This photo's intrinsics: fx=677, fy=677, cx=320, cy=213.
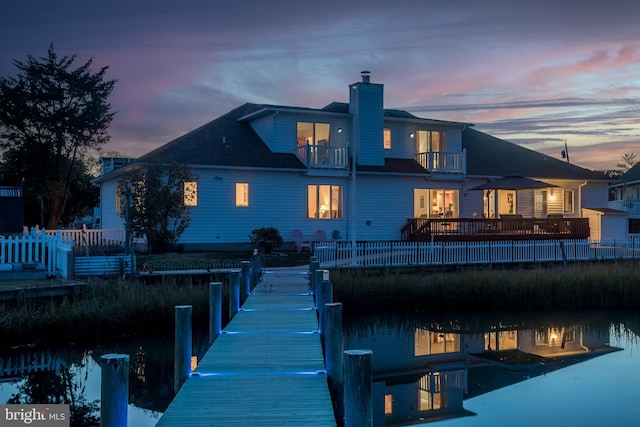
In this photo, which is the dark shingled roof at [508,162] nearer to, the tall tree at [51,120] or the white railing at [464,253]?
the white railing at [464,253]

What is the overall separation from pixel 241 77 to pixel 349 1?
41.5 ft

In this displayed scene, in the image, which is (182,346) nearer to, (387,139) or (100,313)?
(100,313)

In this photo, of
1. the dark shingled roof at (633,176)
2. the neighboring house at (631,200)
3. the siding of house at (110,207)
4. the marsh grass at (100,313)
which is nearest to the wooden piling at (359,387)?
the marsh grass at (100,313)

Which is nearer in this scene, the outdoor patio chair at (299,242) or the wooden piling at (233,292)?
the wooden piling at (233,292)

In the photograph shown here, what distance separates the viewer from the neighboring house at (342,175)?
94.4 ft

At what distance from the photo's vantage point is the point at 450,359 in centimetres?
1641

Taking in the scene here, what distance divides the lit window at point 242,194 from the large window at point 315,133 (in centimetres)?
440

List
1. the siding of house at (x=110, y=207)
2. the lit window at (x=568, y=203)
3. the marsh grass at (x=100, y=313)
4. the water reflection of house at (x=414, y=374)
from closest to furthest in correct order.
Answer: the water reflection of house at (x=414, y=374) → the marsh grass at (x=100, y=313) → the siding of house at (x=110, y=207) → the lit window at (x=568, y=203)

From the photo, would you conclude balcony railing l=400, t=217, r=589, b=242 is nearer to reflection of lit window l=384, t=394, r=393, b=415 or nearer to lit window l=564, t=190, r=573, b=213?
lit window l=564, t=190, r=573, b=213

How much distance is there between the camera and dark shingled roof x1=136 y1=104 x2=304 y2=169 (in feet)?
93.0

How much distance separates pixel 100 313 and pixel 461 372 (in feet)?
28.2

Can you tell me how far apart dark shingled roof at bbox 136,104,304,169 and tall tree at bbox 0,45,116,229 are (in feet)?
34.9

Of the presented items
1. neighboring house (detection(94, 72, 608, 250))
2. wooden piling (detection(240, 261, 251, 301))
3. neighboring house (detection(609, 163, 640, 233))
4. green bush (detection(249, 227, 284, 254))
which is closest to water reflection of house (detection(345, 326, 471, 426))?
wooden piling (detection(240, 261, 251, 301))

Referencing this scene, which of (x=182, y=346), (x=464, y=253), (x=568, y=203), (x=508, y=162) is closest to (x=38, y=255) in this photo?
(x=182, y=346)
